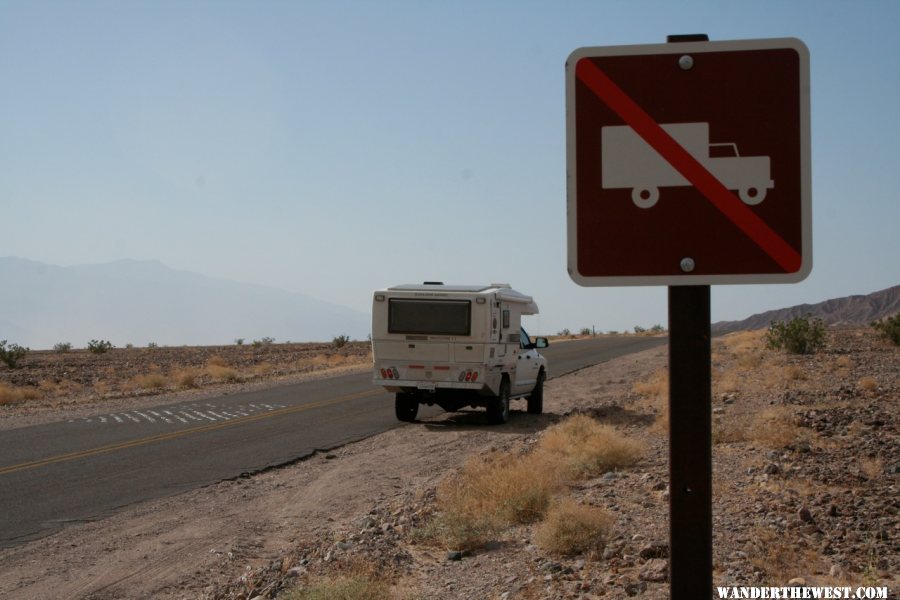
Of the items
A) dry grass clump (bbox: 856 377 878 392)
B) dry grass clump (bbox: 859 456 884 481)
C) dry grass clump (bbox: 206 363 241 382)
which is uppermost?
dry grass clump (bbox: 856 377 878 392)

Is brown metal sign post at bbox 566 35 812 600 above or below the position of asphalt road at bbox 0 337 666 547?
above

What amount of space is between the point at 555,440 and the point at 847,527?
700cm

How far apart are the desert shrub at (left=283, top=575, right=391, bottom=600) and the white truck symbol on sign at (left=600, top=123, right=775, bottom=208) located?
4147 millimetres

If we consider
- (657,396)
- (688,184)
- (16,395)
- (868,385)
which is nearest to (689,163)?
(688,184)

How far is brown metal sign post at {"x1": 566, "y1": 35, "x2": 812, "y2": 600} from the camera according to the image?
2703 mm

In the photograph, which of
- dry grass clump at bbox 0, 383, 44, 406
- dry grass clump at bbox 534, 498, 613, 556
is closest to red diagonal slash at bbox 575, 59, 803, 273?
dry grass clump at bbox 534, 498, 613, 556

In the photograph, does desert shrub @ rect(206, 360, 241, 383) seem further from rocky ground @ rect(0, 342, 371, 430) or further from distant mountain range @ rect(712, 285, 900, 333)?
distant mountain range @ rect(712, 285, 900, 333)

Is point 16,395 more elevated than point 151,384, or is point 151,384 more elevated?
point 151,384

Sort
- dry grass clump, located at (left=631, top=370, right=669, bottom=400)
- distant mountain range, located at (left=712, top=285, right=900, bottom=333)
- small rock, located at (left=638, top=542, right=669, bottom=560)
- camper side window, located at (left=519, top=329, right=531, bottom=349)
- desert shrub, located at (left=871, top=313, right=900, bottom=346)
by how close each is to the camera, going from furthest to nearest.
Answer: distant mountain range, located at (left=712, top=285, right=900, bottom=333) < desert shrub, located at (left=871, top=313, right=900, bottom=346) < dry grass clump, located at (left=631, top=370, right=669, bottom=400) < camper side window, located at (left=519, top=329, right=531, bottom=349) < small rock, located at (left=638, top=542, right=669, bottom=560)

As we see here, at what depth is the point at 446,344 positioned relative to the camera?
18438 mm

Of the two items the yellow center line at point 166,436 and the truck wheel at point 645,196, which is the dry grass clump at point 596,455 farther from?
the truck wheel at point 645,196

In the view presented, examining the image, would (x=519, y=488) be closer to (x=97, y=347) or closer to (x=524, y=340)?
(x=524, y=340)

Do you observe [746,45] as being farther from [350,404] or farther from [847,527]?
[350,404]

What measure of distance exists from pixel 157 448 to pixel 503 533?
9.60 meters
